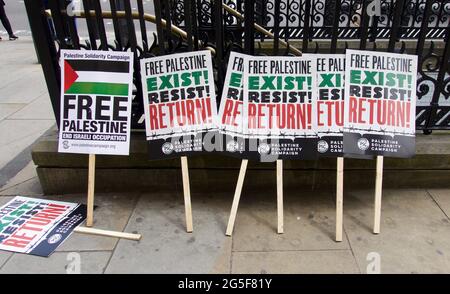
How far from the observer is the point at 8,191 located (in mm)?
3588

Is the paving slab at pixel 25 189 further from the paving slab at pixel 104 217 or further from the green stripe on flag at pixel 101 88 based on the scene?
the green stripe on flag at pixel 101 88

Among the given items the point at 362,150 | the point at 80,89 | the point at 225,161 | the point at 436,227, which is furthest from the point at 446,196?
the point at 80,89

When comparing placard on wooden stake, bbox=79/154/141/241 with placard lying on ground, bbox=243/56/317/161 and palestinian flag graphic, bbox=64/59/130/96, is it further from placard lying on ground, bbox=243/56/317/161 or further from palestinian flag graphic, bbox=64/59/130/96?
placard lying on ground, bbox=243/56/317/161

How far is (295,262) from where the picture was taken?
267 cm

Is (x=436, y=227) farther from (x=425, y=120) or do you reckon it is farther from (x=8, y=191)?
(x=8, y=191)

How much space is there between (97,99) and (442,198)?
124 inches

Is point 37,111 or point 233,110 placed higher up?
point 233,110

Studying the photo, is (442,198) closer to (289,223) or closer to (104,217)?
(289,223)

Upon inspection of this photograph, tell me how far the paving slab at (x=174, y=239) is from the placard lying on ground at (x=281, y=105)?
0.75m

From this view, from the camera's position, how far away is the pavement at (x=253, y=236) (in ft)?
8.71

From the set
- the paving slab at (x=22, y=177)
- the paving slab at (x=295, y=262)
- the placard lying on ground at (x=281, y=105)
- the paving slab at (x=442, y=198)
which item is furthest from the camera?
the paving slab at (x=22, y=177)

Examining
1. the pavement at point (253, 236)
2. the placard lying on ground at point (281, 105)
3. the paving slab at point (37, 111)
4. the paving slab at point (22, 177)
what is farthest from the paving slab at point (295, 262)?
the paving slab at point (37, 111)

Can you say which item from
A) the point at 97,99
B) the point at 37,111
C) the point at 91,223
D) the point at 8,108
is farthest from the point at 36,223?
the point at 8,108
